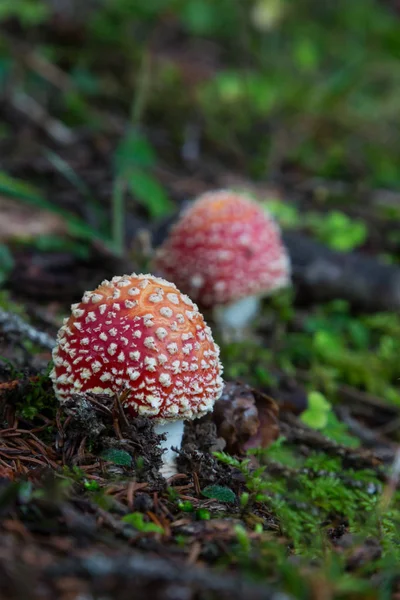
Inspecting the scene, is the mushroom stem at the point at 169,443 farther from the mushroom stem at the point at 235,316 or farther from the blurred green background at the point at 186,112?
the blurred green background at the point at 186,112


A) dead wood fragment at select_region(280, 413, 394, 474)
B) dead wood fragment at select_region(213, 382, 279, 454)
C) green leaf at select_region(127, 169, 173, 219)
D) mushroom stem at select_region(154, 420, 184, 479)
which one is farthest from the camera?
green leaf at select_region(127, 169, 173, 219)

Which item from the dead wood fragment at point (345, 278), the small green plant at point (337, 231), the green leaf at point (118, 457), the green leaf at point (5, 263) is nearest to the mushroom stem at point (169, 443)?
the green leaf at point (118, 457)

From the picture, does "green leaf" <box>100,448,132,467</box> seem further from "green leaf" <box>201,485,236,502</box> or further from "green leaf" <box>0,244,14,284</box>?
"green leaf" <box>0,244,14,284</box>

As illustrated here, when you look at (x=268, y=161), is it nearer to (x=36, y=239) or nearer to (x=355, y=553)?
(x=36, y=239)

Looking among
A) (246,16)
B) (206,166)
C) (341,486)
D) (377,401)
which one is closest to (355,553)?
(341,486)

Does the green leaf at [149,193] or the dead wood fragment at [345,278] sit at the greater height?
the green leaf at [149,193]

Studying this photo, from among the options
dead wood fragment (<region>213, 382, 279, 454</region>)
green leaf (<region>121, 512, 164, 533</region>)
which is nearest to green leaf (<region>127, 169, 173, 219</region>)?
dead wood fragment (<region>213, 382, 279, 454</region>)

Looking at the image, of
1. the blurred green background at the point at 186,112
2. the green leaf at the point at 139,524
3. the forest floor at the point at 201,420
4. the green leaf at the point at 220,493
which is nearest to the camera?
the forest floor at the point at 201,420

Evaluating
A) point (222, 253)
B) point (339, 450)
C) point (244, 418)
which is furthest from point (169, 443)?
point (222, 253)
